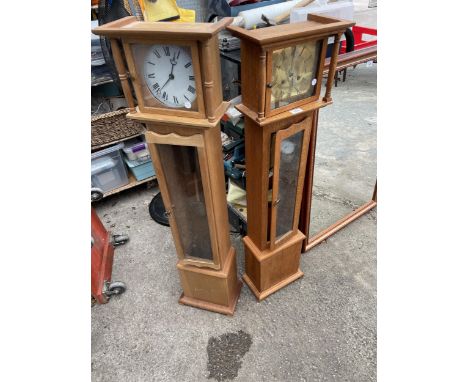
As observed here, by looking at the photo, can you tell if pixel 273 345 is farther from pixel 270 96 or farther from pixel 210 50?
pixel 210 50

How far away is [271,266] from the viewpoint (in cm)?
168

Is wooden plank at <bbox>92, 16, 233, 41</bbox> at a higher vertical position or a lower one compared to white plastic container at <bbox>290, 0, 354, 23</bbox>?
higher

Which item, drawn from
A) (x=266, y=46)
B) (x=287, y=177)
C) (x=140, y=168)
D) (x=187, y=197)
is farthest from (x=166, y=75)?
(x=140, y=168)

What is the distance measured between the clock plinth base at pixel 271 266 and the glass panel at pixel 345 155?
0.45m

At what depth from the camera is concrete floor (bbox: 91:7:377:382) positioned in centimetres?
149

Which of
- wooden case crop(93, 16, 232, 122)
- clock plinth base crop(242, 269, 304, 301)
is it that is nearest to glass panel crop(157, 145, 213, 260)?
wooden case crop(93, 16, 232, 122)

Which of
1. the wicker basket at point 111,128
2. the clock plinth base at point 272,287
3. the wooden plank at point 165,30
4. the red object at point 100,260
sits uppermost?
the wooden plank at point 165,30

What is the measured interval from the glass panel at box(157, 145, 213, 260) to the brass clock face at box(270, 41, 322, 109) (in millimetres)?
399

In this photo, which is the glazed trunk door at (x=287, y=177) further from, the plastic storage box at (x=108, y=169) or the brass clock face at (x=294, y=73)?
the plastic storage box at (x=108, y=169)

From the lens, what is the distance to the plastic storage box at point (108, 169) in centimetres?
231

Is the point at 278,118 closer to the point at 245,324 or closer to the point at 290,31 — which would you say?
the point at 290,31

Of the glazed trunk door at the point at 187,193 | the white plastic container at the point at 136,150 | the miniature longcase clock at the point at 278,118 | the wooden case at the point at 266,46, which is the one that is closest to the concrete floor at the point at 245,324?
the miniature longcase clock at the point at 278,118

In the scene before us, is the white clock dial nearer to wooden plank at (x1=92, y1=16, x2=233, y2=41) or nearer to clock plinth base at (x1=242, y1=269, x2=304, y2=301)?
wooden plank at (x1=92, y1=16, x2=233, y2=41)

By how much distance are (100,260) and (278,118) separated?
56.5 inches
